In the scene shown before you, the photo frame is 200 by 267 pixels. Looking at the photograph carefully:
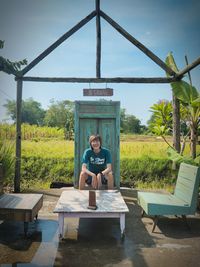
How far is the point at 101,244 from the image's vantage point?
15.2 ft

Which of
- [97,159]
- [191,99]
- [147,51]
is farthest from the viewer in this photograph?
[147,51]

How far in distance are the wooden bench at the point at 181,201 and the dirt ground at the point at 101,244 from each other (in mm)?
346

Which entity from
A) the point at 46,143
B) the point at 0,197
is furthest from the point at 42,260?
the point at 46,143

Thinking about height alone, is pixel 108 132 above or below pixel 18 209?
above

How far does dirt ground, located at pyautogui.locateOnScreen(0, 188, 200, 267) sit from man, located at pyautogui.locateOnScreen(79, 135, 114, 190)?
3.43 ft

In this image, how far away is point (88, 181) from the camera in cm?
721

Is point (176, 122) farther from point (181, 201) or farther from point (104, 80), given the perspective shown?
point (181, 201)

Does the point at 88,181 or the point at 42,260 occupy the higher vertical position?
the point at 88,181

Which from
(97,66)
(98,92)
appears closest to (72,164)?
(98,92)

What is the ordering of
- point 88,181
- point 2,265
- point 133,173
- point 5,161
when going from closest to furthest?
point 2,265 → point 5,161 → point 88,181 → point 133,173

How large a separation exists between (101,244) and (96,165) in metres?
2.65

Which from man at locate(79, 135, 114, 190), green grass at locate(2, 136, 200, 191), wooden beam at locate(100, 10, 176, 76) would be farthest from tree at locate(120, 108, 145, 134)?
man at locate(79, 135, 114, 190)

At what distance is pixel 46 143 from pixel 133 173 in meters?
4.69

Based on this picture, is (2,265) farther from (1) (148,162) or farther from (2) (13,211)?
(1) (148,162)
